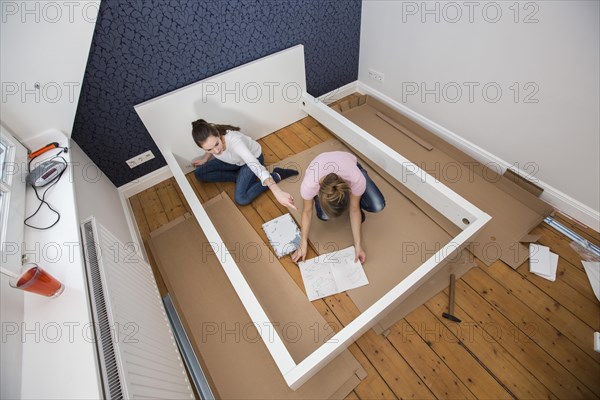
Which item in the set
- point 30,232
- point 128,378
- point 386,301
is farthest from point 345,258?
point 30,232

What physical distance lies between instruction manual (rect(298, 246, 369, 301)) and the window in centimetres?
128

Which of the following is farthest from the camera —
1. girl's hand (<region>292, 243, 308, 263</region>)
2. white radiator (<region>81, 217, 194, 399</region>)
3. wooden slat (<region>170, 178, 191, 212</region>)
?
wooden slat (<region>170, 178, 191, 212</region>)

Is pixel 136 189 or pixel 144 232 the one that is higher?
pixel 136 189

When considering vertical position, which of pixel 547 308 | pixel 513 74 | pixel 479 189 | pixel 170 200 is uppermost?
pixel 513 74

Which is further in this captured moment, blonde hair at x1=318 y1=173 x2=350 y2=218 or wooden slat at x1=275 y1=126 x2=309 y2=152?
wooden slat at x1=275 y1=126 x2=309 y2=152

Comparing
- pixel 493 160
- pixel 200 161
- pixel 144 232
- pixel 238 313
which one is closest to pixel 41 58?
pixel 200 161

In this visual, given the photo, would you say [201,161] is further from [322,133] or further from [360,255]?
[360,255]

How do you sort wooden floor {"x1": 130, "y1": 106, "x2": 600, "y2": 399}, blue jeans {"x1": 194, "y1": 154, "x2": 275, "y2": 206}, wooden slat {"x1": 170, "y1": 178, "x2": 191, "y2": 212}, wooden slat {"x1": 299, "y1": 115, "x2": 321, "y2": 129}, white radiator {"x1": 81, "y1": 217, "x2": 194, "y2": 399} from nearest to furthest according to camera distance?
1. white radiator {"x1": 81, "y1": 217, "x2": 194, "y2": 399}
2. wooden floor {"x1": 130, "y1": 106, "x2": 600, "y2": 399}
3. blue jeans {"x1": 194, "y1": 154, "x2": 275, "y2": 206}
4. wooden slat {"x1": 170, "y1": 178, "x2": 191, "y2": 212}
5. wooden slat {"x1": 299, "y1": 115, "x2": 321, "y2": 129}

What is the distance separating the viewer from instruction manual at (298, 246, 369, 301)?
1631mm

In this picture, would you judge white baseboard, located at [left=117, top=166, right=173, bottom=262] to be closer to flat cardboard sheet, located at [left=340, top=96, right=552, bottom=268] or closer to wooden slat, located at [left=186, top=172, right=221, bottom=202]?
wooden slat, located at [left=186, top=172, right=221, bottom=202]

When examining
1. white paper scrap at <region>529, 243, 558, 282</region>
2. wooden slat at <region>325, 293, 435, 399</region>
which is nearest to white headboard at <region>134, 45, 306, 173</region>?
wooden slat at <region>325, 293, 435, 399</region>

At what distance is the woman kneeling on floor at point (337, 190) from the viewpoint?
1345mm

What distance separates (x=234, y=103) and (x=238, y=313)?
152 cm

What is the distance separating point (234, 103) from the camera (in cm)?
215
